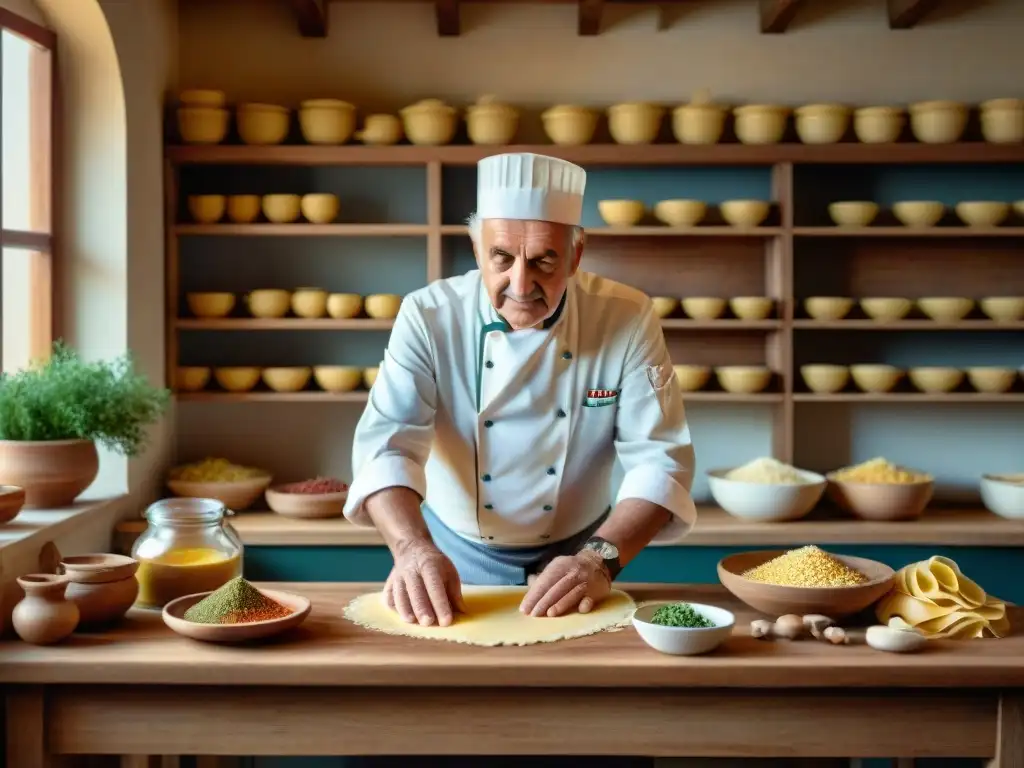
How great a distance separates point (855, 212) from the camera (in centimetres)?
405

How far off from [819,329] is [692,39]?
1307 mm

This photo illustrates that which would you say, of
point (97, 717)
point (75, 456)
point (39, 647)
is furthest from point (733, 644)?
point (75, 456)

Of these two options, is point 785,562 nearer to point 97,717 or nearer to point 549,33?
point 97,717

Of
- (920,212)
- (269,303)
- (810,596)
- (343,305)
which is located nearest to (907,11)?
(920,212)

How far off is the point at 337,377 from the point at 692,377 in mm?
1376

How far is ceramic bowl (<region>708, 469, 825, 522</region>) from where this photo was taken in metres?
3.79

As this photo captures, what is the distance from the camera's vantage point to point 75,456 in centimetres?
286

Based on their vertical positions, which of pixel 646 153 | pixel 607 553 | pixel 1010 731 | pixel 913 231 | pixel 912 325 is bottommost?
pixel 1010 731

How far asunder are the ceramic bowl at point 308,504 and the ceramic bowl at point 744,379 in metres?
1.53

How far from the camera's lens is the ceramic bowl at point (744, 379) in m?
4.07

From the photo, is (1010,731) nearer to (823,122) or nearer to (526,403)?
(526,403)

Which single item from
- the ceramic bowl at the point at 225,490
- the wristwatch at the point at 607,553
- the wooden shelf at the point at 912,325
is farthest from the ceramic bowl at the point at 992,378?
the ceramic bowl at the point at 225,490

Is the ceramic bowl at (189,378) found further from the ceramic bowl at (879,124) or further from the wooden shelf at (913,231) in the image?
the ceramic bowl at (879,124)

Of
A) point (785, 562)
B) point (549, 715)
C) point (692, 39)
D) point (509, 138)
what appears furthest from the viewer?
point (692, 39)
